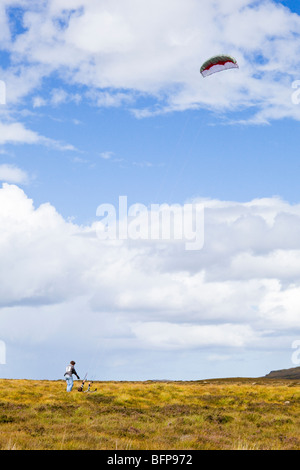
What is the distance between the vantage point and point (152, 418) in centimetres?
2189

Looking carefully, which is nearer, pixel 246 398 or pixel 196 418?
pixel 196 418

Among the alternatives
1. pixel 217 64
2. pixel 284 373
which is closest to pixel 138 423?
pixel 217 64

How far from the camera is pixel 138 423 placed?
1998 centimetres

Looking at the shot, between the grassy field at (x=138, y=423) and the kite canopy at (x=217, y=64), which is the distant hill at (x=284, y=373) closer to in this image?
the grassy field at (x=138, y=423)

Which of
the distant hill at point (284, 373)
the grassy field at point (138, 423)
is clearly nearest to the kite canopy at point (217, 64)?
the grassy field at point (138, 423)

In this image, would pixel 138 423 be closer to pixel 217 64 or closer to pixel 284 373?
pixel 217 64

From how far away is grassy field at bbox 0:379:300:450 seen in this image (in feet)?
48.4

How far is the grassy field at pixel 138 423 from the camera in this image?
14.8 metres

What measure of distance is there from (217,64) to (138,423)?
28.0m

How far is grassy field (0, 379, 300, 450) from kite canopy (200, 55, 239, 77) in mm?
25306

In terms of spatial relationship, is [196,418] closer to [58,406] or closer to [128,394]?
[58,406]

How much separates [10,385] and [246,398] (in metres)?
18.3

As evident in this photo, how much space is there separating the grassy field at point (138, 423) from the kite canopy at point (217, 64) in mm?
25306
